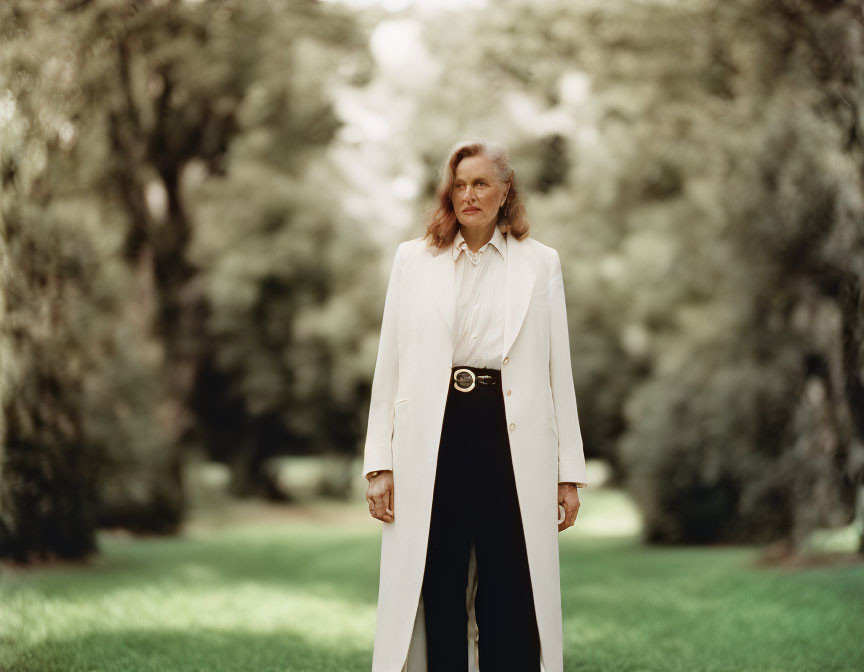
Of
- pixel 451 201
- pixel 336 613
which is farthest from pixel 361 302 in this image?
pixel 451 201

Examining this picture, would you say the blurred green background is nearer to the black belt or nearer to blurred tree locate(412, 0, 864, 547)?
blurred tree locate(412, 0, 864, 547)

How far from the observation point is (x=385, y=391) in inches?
146

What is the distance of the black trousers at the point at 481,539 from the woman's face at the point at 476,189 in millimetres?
504

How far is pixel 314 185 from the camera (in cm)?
1683

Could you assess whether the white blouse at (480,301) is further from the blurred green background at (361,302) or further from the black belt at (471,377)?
the blurred green background at (361,302)

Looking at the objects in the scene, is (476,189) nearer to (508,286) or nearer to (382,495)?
(508,286)

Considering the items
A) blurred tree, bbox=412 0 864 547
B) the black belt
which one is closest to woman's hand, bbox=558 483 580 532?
the black belt

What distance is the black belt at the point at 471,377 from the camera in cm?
365

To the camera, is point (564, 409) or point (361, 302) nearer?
point (564, 409)

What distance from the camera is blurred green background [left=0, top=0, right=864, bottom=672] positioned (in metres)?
8.15

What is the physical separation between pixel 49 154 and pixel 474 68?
741cm

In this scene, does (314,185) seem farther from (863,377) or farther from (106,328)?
(863,377)

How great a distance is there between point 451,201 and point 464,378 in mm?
609

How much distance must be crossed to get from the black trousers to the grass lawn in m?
1.93
